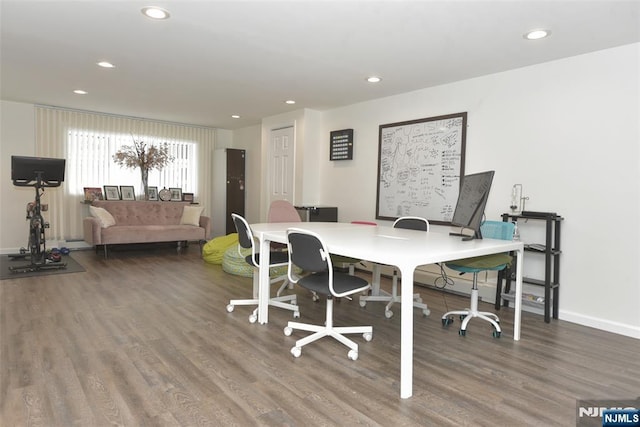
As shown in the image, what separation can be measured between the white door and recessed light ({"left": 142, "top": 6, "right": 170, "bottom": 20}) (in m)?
3.53

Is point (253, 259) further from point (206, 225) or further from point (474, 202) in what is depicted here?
point (206, 225)

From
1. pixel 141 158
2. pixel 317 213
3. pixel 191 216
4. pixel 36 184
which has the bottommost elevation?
pixel 191 216

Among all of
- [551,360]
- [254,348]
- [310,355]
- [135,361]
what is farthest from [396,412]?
[135,361]

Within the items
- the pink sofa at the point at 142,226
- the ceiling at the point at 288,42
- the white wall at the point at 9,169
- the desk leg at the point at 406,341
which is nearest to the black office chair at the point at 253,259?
the desk leg at the point at 406,341

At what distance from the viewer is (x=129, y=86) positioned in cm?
500

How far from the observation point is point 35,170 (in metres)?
5.02

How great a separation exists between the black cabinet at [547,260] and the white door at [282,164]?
359cm

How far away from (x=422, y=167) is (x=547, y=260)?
180 centimetres

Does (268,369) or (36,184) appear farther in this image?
(36,184)

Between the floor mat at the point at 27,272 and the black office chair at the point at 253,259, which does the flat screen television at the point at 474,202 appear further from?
the floor mat at the point at 27,272

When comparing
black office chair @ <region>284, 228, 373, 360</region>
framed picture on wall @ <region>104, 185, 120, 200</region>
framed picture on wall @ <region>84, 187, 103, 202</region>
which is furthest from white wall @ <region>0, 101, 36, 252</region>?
black office chair @ <region>284, 228, 373, 360</region>

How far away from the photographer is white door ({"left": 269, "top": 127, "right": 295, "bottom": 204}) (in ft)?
21.1

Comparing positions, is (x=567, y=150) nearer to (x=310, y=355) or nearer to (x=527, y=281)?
(x=527, y=281)

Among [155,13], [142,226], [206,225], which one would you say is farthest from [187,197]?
[155,13]
